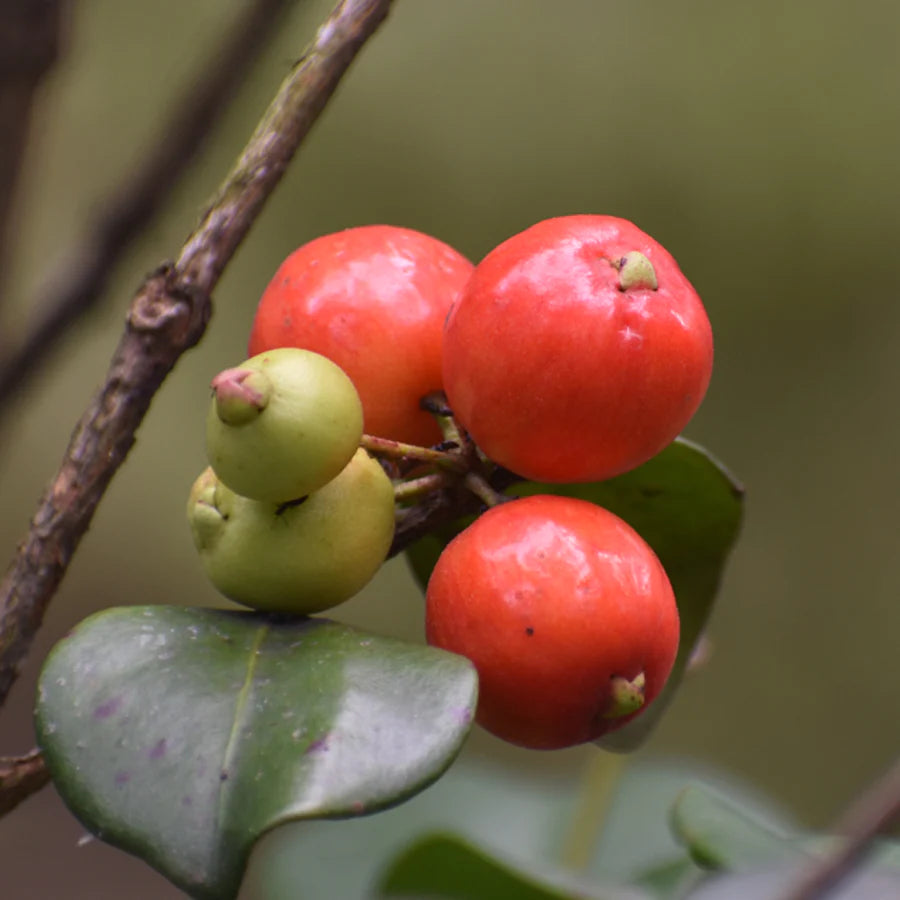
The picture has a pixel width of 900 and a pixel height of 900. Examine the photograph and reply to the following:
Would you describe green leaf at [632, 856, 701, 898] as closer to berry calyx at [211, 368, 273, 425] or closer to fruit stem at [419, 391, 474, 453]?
fruit stem at [419, 391, 474, 453]

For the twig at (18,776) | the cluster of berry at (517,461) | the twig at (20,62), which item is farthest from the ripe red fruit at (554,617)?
the twig at (20,62)

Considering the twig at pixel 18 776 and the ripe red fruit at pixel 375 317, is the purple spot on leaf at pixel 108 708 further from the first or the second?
the ripe red fruit at pixel 375 317

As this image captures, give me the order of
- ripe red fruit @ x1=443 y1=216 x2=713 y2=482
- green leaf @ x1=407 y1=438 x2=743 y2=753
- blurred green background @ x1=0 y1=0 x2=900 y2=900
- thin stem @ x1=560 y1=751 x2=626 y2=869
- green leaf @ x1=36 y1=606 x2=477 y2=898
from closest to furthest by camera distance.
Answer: green leaf @ x1=36 y1=606 x2=477 y2=898, ripe red fruit @ x1=443 y1=216 x2=713 y2=482, green leaf @ x1=407 y1=438 x2=743 y2=753, thin stem @ x1=560 y1=751 x2=626 y2=869, blurred green background @ x1=0 y1=0 x2=900 y2=900

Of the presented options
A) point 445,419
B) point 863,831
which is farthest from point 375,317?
point 863,831

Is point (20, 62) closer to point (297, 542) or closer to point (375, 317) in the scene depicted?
point (375, 317)

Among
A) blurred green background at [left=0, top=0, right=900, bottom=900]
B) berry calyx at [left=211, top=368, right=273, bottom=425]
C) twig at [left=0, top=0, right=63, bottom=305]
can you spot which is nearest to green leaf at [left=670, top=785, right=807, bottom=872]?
berry calyx at [left=211, top=368, right=273, bottom=425]

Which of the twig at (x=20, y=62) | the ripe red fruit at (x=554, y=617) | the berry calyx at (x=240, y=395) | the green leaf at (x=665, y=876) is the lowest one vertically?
the green leaf at (x=665, y=876)
